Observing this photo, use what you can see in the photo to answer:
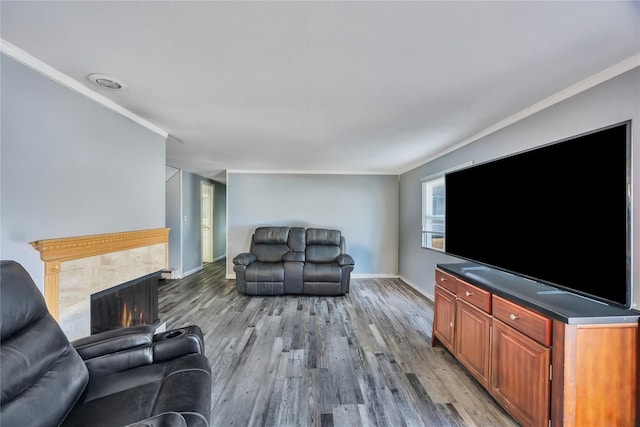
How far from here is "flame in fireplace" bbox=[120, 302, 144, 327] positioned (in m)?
2.27

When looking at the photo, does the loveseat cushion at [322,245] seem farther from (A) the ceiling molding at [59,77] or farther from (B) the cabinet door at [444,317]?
(A) the ceiling molding at [59,77]

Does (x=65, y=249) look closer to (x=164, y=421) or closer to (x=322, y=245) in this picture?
(x=164, y=421)

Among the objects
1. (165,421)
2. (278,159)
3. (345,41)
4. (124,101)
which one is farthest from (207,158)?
(165,421)

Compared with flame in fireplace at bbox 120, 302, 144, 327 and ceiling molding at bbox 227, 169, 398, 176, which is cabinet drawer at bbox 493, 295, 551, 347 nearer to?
A: flame in fireplace at bbox 120, 302, 144, 327

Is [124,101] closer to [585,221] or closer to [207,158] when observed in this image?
[207,158]

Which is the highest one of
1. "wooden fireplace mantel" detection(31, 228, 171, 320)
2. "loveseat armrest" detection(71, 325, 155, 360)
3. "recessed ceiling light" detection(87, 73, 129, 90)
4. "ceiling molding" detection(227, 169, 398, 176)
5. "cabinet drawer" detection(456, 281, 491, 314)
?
"recessed ceiling light" detection(87, 73, 129, 90)

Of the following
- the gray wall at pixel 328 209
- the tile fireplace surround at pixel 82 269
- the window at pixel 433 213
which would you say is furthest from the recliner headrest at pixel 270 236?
the window at pixel 433 213

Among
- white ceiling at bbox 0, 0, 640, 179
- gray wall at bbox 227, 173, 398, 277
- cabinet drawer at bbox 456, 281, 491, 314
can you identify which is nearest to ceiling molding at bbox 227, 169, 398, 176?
gray wall at bbox 227, 173, 398, 277

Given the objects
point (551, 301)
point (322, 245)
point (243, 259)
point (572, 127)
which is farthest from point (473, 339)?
point (243, 259)

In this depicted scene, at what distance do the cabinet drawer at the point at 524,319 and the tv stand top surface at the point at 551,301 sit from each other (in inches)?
1.6

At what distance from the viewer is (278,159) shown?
4152mm

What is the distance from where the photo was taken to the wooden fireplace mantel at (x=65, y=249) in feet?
5.28

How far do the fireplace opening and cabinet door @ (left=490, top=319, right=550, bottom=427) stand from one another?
2.93 meters

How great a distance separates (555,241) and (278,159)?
353 cm
